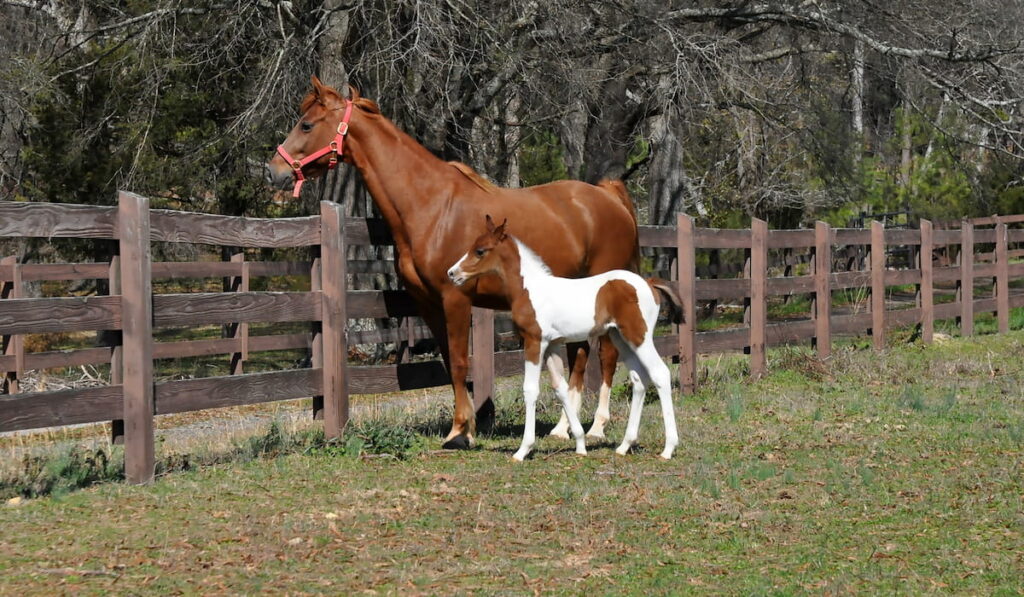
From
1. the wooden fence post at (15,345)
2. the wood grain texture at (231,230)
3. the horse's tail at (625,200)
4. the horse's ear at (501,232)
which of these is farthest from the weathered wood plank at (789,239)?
the wooden fence post at (15,345)

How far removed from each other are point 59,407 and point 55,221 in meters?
1.13

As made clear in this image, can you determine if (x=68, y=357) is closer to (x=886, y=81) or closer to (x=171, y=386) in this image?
(x=171, y=386)

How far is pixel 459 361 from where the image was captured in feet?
29.5

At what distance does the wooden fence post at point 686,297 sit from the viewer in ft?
40.8

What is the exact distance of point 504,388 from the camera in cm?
1441

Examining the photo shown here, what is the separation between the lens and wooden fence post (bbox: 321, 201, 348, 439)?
898 centimetres

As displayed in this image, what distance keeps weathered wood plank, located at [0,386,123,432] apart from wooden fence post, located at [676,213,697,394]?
6453mm

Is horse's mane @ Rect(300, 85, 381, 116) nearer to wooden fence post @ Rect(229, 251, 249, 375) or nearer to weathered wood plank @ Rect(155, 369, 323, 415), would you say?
weathered wood plank @ Rect(155, 369, 323, 415)

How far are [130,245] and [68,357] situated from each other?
20.7 feet

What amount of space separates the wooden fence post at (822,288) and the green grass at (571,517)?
4.55m

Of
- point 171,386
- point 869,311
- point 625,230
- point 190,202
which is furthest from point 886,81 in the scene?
point 171,386

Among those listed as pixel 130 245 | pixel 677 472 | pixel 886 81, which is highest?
pixel 886 81

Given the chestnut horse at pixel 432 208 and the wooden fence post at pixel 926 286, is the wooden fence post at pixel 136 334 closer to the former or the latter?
the chestnut horse at pixel 432 208

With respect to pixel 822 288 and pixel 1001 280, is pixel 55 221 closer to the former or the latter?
pixel 822 288
